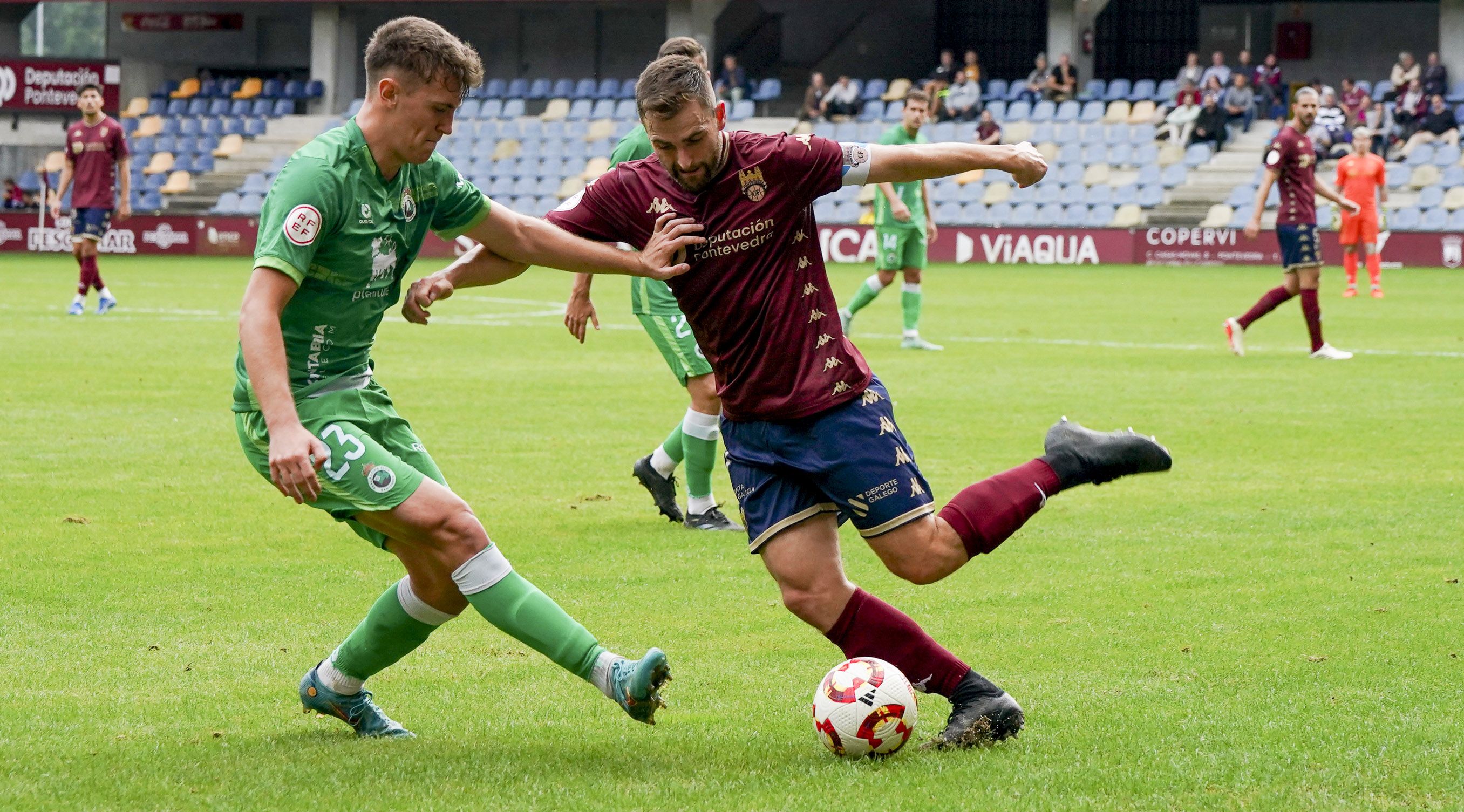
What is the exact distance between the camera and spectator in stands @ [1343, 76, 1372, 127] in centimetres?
3350

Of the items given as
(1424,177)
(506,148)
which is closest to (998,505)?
(1424,177)

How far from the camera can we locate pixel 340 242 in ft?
13.5

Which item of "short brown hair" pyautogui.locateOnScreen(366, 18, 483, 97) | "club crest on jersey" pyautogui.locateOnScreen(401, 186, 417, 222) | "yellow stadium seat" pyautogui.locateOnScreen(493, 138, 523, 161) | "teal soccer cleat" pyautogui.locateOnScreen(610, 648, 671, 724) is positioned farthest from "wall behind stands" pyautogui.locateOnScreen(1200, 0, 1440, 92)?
"teal soccer cleat" pyautogui.locateOnScreen(610, 648, 671, 724)

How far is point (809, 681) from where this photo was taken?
493cm

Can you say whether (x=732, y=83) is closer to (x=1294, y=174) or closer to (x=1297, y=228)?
(x=1294, y=174)

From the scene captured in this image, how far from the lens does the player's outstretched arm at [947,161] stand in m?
4.46

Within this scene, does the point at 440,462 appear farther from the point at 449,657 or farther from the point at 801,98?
the point at 801,98

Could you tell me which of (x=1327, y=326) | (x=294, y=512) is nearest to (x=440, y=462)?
(x=294, y=512)

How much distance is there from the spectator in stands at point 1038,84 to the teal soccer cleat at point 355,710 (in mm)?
34555

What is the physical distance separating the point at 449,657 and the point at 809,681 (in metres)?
1.18

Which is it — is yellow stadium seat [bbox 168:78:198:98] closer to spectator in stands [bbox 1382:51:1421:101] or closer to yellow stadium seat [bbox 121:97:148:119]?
yellow stadium seat [bbox 121:97:148:119]

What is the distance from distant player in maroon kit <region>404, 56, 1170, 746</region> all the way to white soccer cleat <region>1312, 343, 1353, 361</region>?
10.8 meters

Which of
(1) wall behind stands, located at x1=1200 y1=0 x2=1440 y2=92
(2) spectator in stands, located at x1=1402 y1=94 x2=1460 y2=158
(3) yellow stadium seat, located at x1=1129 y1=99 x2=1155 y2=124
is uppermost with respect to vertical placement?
(1) wall behind stands, located at x1=1200 y1=0 x2=1440 y2=92

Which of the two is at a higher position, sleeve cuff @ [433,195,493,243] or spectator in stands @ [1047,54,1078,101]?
spectator in stands @ [1047,54,1078,101]
